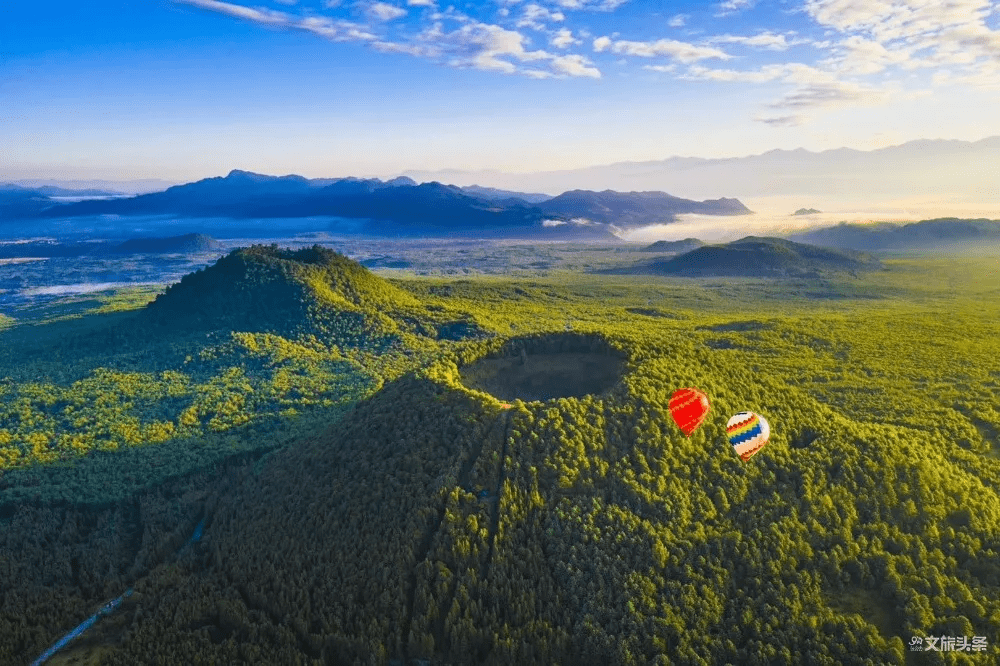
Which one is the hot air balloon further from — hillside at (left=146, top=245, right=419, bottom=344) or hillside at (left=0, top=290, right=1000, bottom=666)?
hillside at (left=146, top=245, right=419, bottom=344)

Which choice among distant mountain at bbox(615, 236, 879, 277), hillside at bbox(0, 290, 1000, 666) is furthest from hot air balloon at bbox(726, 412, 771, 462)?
distant mountain at bbox(615, 236, 879, 277)

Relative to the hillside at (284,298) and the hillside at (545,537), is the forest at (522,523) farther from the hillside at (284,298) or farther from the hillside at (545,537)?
the hillside at (284,298)

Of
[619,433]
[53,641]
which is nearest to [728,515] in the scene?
[619,433]

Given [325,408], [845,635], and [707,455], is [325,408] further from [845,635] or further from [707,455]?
[845,635]

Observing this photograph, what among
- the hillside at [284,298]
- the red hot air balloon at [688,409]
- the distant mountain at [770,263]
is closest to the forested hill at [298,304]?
the hillside at [284,298]

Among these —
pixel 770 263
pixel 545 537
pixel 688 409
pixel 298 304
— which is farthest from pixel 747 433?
pixel 770 263
